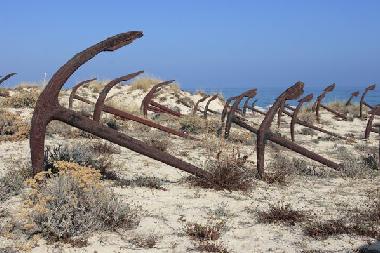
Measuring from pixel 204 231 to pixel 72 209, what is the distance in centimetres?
106

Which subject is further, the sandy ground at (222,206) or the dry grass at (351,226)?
the dry grass at (351,226)

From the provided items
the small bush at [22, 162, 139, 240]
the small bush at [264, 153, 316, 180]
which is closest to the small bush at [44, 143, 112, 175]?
the small bush at [22, 162, 139, 240]

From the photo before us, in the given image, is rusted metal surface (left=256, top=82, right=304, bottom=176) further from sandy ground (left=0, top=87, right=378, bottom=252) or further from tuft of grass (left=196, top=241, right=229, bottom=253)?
tuft of grass (left=196, top=241, right=229, bottom=253)

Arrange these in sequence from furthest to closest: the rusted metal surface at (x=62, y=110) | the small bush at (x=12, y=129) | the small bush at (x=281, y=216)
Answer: the small bush at (x=12, y=129), the rusted metal surface at (x=62, y=110), the small bush at (x=281, y=216)

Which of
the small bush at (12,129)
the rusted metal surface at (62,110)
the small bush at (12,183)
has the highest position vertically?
the rusted metal surface at (62,110)

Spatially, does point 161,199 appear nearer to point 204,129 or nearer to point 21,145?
point 21,145

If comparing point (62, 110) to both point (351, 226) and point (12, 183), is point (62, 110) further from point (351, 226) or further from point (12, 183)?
point (351, 226)

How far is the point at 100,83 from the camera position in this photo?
20891 millimetres

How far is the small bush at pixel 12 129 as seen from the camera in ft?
25.2

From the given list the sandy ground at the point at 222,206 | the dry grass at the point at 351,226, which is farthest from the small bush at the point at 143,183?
the dry grass at the point at 351,226

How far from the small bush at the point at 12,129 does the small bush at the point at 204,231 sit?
4.53 meters

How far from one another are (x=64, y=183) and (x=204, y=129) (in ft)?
22.5

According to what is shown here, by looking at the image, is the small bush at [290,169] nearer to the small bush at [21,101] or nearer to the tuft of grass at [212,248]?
the tuft of grass at [212,248]

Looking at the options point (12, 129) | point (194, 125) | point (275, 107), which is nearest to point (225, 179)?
point (275, 107)
